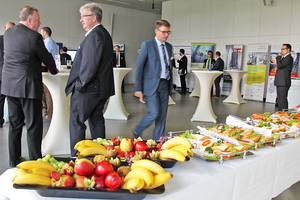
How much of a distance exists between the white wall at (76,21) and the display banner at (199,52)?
4435 millimetres

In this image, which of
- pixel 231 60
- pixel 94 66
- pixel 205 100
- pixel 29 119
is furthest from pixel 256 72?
pixel 29 119

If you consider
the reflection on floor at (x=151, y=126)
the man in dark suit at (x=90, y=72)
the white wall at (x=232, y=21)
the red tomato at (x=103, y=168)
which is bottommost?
the reflection on floor at (x=151, y=126)

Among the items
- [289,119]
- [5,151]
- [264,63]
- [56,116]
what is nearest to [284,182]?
[289,119]

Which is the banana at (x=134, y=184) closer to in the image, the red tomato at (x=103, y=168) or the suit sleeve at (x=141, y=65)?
the red tomato at (x=103, y=168)

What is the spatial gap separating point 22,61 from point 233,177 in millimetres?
2124

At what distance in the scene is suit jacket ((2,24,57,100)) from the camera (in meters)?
2.32

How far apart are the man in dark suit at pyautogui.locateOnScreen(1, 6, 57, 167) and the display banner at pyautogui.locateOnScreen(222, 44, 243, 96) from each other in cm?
780

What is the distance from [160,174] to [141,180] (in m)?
0.10

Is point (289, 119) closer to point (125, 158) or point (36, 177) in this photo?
point (125, 158)

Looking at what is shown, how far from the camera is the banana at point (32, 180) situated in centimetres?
86

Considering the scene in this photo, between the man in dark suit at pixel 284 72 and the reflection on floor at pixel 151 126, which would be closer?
the reflection on floor at pixel 151 126

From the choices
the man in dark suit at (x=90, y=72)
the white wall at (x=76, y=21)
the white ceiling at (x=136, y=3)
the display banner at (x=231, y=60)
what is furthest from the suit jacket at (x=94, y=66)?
the white ceiling at (x=136, y=3)

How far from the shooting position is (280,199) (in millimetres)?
2188

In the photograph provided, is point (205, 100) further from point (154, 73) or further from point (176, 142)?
point (176, 142)
